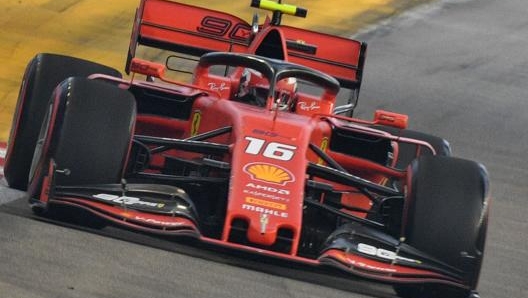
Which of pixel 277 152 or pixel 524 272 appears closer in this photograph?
pixel 277 152

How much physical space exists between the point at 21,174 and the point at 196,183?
4.95 ft

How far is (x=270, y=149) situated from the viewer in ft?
26.7

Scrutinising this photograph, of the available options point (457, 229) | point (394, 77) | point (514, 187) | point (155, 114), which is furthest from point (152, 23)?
point (394, 77)

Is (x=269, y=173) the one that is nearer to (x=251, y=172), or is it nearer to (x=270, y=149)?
(x=251, y=172)

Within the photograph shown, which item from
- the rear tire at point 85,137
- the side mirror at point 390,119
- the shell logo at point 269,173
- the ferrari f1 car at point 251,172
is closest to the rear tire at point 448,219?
the ferrari f1 car at point 251,172

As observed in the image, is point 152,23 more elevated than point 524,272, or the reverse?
A: point 152,23

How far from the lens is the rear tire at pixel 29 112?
30.2ft

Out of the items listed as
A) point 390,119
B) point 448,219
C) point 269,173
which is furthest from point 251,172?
point 390,119

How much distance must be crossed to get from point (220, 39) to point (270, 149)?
3800mm

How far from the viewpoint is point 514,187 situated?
12.5 m

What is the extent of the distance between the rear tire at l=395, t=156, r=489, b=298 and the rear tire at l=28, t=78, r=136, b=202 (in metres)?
1.69

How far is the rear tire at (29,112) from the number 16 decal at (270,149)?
175 cm

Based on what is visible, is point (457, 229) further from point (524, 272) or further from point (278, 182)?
point (524, 272)

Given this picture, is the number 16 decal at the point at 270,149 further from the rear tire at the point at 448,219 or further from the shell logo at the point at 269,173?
the rear tire at the point at 448,219
